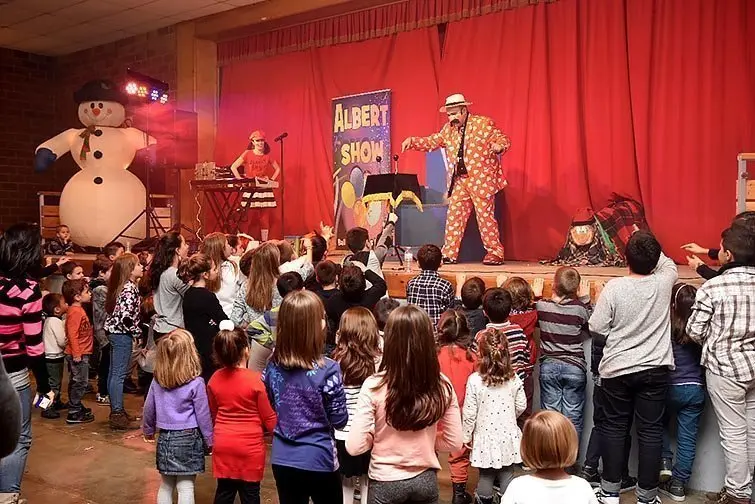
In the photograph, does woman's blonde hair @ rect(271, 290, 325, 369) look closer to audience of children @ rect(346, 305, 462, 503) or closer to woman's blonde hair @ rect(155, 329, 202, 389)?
audience of children @ rect(346, 305, 462, 503)

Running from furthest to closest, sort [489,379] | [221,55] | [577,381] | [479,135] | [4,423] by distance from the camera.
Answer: [221,55]
[479,135]
[577,381]
[489,379]
[4,423]

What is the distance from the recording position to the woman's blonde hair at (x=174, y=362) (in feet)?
9.55

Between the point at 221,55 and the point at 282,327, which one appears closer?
the point at 282,327

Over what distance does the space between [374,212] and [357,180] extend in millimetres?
1228

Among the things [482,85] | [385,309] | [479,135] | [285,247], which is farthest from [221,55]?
[385,309]

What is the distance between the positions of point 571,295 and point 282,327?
66.9 inches

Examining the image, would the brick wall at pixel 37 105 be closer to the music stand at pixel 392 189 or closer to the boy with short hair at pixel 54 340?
the music stand at pixel 392 189

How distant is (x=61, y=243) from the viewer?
8.70m

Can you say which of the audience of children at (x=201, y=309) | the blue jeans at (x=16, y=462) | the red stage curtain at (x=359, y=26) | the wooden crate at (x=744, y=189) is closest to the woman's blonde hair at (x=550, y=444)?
the blue jeans at (x=16, y=462)

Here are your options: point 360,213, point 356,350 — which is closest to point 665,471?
point 356,350

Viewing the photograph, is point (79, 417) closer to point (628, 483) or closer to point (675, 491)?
point (628, 483)

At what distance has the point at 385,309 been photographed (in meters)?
3.31

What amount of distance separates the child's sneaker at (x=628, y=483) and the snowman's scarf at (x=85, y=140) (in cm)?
744

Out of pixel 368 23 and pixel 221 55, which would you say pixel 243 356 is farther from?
pixel 221 55
